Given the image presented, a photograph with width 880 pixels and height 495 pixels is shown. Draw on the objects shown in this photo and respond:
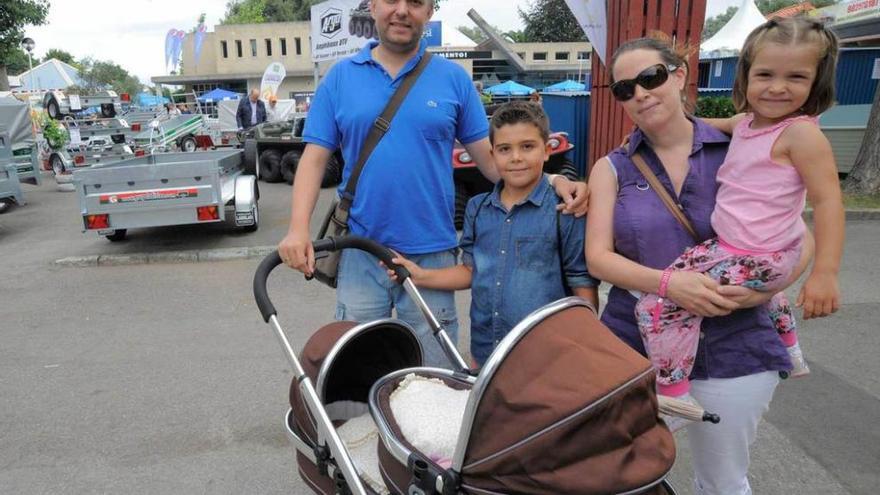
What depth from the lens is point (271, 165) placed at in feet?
45.1

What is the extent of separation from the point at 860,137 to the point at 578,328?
11896 millimetres

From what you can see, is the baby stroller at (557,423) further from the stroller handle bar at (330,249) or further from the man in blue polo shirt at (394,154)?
the man in blue polo shirt at (394,154)

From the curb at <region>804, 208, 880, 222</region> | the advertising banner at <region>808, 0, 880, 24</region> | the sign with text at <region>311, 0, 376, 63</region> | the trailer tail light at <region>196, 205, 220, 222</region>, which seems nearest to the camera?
the trailer tail light at <region>196, 205, 220, 222</region>

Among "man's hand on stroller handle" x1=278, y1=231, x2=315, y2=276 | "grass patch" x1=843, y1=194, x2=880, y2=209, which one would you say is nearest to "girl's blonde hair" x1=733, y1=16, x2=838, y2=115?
"man's hand on stroller handle" x1=278, y1=231, x2=315, y2=276

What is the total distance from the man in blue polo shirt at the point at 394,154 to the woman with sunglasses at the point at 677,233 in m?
0.79

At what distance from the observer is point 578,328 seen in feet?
4.70

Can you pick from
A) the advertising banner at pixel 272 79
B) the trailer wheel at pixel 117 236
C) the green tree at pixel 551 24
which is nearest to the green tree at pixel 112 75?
the green tree at pixel 551 24

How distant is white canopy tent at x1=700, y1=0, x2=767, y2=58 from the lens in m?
19.7

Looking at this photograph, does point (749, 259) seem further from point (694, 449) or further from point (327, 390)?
point (327, 390)

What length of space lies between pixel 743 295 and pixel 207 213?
696cm

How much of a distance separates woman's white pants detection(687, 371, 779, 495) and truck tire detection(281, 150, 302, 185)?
40.3ft

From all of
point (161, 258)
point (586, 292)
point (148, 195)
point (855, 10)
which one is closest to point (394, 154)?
point (586, 292)

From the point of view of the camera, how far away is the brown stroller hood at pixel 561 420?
128 cm

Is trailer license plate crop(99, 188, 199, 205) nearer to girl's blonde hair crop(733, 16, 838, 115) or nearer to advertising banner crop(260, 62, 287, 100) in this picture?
girl's blonde hair crop(733, 16, 838, 115)
